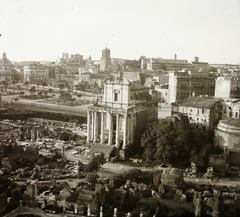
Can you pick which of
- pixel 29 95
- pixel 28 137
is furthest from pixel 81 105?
pixel 28 137

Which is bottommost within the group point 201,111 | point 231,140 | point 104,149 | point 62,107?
point 104,149

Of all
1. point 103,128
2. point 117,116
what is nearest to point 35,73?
point 103,128

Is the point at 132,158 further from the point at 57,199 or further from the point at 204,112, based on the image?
the point at 57,199

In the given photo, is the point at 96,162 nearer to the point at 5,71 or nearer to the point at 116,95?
the point at 116,95

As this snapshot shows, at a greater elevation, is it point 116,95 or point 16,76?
point 16,76

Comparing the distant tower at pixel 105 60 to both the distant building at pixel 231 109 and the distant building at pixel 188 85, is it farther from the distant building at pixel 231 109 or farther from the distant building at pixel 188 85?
the distant building at pixel 231 109

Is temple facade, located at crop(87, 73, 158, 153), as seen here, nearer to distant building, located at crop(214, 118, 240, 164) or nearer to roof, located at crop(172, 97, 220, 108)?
roof, located at crop(172, 97, 220, 108)

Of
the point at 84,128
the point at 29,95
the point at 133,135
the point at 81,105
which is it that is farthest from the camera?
the point at 29,95
